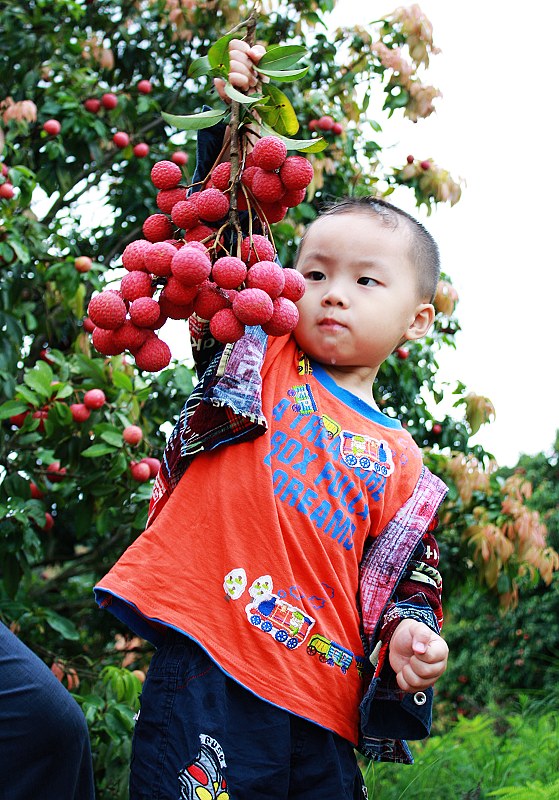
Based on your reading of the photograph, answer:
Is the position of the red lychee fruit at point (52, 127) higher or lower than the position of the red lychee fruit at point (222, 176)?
higher

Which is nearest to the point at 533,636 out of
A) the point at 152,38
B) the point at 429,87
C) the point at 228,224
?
the point at 429,87

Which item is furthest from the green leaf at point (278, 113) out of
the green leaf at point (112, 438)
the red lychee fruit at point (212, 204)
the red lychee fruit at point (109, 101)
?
the red lychee fruit at point (109, 101)

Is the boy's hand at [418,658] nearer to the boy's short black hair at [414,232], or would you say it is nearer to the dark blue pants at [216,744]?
the dark blue pants at [216,744]

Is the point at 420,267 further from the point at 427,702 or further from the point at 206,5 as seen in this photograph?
the point at 206,5

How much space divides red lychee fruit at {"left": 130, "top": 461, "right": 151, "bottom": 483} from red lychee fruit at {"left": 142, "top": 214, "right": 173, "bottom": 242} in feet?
4.39

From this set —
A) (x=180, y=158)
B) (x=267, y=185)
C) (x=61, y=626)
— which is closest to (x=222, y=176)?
(x=267, y=185)

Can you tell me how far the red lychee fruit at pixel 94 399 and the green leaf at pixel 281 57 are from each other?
1408 mm

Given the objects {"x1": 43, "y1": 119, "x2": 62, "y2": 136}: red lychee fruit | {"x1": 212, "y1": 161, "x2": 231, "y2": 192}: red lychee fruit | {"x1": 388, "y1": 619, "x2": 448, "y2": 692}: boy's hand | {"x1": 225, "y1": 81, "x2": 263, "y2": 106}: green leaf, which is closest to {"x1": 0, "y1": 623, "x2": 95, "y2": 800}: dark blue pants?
{"x1": 388, "y1": 619, "x2": 448, "y2": 692}: boy's hand

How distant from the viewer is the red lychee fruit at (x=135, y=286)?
1.10m

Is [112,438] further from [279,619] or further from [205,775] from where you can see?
[205,775]

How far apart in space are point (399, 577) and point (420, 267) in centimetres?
53

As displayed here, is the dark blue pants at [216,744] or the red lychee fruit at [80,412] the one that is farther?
the red lychee fruit at [80,412]

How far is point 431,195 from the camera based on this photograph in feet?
12.6

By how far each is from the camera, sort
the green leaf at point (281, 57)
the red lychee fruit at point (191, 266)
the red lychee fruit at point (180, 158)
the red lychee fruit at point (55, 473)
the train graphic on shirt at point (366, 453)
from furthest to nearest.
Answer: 1. the red lychee fruit at point (180, 158)
2. the red lychee fruit at point (55, 473)
3. the train graphic on shirt at point (366, 453)
4. the green leaf at point (281, 57)
5. the red lychee fruit at point (191, 266)
